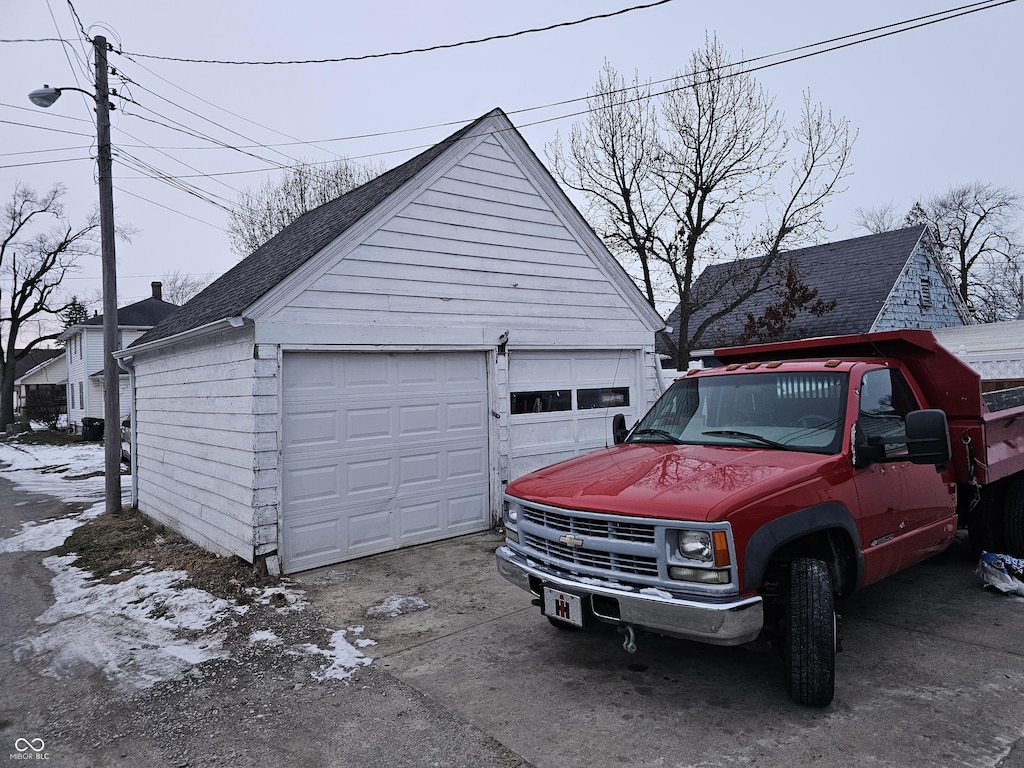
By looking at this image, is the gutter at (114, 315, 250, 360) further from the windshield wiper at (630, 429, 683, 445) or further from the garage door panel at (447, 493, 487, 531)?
the windshield wiper at (630, 429, 683, 445)

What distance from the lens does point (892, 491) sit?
4.36 m

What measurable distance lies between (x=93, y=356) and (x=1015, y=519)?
33327 mm

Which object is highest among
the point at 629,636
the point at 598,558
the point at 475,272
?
the point at 475,272

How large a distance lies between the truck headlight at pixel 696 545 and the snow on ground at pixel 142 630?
A: 2.48 metres

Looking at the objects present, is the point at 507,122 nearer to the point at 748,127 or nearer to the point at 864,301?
the point at 748,127

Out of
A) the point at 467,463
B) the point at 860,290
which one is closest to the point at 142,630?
the point at 467,463

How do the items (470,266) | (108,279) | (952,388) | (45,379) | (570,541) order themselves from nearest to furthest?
(570,541)
(952,388)
(470,266)
(108,279)
(45,379)

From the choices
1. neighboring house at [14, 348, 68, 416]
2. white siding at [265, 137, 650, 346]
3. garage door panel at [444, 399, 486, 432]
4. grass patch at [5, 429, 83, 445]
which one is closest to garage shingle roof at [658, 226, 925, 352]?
white siding at [265, 137, 650, 346]

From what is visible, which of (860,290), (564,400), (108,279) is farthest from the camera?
(860,290)

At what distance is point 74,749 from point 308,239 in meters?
6.27

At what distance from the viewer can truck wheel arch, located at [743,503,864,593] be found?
3.38 meters

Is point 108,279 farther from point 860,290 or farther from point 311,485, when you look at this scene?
point 860,290

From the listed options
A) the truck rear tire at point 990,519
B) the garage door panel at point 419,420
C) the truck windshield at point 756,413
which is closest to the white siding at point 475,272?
the garage door panel at point 419,420

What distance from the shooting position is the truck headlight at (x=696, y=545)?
3354 millimetres
